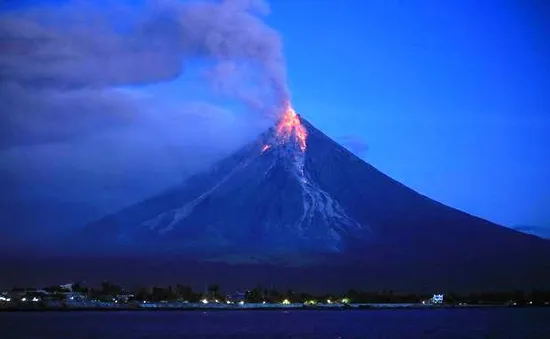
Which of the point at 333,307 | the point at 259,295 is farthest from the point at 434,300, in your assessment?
the point at 259,295

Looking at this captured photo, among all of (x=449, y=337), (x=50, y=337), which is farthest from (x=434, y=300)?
(x=50, y=337)

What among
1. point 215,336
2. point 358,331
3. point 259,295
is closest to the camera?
point 215,336

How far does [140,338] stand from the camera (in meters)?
78.6

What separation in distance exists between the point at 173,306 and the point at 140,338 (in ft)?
350

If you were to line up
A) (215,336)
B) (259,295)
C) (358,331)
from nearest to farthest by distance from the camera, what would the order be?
(215,336) < (358,331) < (259,295)

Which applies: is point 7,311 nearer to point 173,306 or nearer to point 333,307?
point 173,306

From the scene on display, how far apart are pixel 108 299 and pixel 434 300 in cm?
7039

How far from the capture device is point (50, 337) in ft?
261

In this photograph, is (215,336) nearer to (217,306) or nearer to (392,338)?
(392,338)

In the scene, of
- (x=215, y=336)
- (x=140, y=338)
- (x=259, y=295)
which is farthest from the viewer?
(x=259, y=295)

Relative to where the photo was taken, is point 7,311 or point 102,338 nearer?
point 102,338

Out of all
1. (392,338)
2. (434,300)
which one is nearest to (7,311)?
(434,300)

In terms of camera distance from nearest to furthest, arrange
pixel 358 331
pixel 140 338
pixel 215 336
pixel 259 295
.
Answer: pixel 140 338
pixel 215 336
pixel 358 331
pixel 259 295

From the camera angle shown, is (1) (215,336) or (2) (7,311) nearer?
(1) (215,336)
